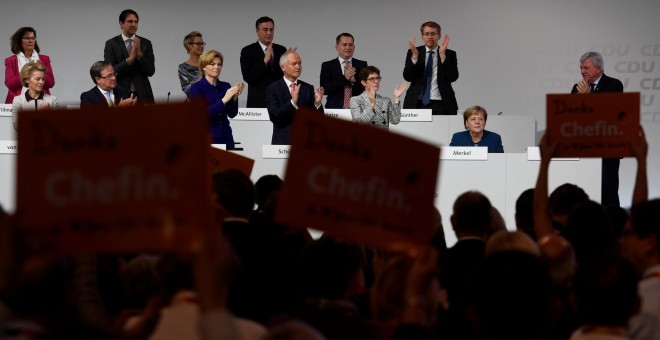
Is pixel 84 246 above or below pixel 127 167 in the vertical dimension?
below

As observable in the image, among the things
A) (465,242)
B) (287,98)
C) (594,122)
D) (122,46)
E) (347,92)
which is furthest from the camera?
(122,46)

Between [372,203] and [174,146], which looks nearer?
[174,146]

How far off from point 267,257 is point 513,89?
10600 mm

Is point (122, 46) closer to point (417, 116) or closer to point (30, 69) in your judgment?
point (30, 69)

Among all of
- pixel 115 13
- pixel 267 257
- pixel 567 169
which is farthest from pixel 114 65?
pixel 267 257

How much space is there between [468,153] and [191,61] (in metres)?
3.37

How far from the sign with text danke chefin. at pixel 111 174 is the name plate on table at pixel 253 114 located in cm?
786

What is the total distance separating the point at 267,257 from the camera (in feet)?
12.6

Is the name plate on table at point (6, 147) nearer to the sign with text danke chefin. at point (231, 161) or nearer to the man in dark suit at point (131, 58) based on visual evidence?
the man in dark suit at point (131, 58)

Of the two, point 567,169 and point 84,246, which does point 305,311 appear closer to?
point 84,246

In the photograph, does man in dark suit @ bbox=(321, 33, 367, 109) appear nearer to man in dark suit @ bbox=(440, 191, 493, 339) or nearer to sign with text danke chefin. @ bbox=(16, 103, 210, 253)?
man in dark suit @ bbox=(440, 191, 493, 339)

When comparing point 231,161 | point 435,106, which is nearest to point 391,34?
point 435,106

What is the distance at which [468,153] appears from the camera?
8734mm

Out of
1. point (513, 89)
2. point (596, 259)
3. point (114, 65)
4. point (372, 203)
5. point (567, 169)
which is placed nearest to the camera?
point (596, 259)
